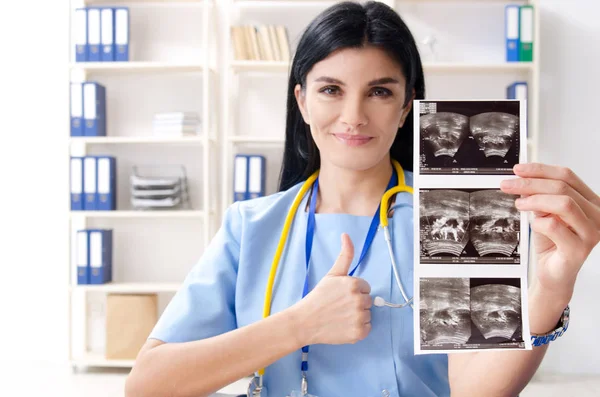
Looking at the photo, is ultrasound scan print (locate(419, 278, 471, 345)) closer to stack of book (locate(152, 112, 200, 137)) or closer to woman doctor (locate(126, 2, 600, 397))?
woman doctor (locate(126, 2, 600, 397))

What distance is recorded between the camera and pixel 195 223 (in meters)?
3.93

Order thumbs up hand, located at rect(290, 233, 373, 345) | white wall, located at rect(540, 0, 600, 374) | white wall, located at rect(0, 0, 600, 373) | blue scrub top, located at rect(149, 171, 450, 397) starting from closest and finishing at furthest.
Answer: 1. thumbs up hand, located at rect(290, 233, 373, 345)
2. blue scrub top, located at rect(149, 171, 450, 397)
3. white wall, located at rect(540, 0, 600, 374)
4. white wall, located at rect(0, 0, 600, 373)

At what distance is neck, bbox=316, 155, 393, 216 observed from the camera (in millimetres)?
1311

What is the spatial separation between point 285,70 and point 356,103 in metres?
2.71

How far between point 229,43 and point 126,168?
1016 mm

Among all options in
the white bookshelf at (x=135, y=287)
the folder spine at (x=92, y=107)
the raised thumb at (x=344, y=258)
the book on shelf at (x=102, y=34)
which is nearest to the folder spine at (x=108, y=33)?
the book on shelf at (x=102, y=34)

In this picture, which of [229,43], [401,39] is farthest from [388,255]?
[229,43]

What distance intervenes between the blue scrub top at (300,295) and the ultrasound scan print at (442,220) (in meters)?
0.24

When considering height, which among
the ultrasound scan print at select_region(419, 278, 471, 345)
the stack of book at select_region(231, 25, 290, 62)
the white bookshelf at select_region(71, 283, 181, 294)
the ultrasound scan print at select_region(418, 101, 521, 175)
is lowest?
the white bookshelf at select_region(71, 283, 181, 294)

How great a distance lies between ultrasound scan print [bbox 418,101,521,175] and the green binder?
9.15 ft

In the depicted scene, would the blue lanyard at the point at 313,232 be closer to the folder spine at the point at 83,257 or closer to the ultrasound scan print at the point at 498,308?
the ultrasound scan print at the point at 498,308

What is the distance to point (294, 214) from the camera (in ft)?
4.36

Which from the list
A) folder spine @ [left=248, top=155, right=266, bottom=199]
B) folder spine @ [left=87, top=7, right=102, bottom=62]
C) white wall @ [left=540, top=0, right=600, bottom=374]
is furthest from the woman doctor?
white wall @ [left=540, top=0, right=600, bottom=374]

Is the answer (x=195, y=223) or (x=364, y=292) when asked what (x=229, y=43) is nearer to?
(x=195, y=223)
